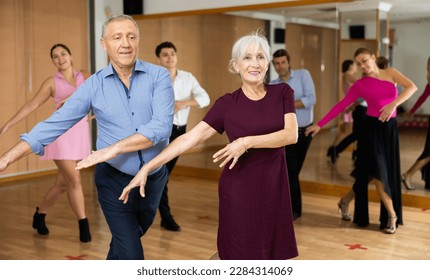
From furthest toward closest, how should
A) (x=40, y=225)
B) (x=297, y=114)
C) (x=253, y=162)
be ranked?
1. (x=297, y=114)
2. (x=40, y=225)
3. (x=253, y=162)

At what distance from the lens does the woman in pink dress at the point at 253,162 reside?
2564 mm

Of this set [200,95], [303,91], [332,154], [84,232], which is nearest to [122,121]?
[84,232]

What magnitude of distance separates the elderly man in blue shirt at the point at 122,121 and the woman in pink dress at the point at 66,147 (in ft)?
6.12

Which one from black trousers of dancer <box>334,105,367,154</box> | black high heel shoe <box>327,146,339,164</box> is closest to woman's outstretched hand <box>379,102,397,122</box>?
black trousers of dancer <box>334,105,367,154</box>

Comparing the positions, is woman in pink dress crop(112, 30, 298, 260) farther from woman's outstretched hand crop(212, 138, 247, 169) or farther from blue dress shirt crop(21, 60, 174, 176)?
blue dress shirt crop(21, 60, 174, 176)

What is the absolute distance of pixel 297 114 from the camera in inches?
218

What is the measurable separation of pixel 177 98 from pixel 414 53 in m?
2.41

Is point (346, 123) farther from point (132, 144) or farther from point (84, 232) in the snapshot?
point (132, 144)

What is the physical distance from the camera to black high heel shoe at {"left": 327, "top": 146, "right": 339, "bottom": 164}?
661cm

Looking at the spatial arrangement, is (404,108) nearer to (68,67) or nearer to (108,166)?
(68,67)

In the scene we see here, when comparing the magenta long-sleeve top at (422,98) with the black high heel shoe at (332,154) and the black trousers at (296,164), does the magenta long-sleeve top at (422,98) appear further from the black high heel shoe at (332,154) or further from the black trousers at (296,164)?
the black trousers at (296,164)

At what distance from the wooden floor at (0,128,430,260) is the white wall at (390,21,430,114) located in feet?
1.70

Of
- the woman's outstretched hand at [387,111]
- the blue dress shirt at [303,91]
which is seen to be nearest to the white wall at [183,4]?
the blue dress shirt at [303,91]
